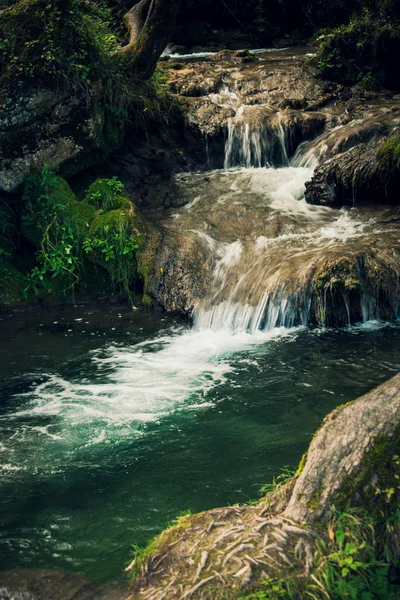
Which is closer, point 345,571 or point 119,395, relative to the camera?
point 345,571

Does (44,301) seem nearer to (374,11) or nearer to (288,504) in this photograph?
(288,504)

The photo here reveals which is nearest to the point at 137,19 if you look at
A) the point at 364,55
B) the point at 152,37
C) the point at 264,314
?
the point at 152,37

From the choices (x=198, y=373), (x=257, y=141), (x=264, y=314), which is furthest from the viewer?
(x=257, y=141)

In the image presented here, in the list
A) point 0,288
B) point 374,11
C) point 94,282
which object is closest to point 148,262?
point 94,282

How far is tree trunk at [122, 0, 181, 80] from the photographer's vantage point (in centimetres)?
1158

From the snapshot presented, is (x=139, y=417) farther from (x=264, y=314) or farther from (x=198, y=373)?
(x=264, y=314)

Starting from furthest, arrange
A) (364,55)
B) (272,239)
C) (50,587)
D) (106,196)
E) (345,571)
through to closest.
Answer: (364,55), (106,196), (272,239), (50,587), (345,571)

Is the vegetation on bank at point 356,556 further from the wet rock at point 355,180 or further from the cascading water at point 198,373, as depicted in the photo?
the wet rock at point 355,180

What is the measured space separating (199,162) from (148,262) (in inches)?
166

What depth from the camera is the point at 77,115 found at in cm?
1085

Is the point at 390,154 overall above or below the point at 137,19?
below

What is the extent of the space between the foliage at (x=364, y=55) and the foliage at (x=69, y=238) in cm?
805

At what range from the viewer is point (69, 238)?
34.1ft

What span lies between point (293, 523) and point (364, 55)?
48.0ft
